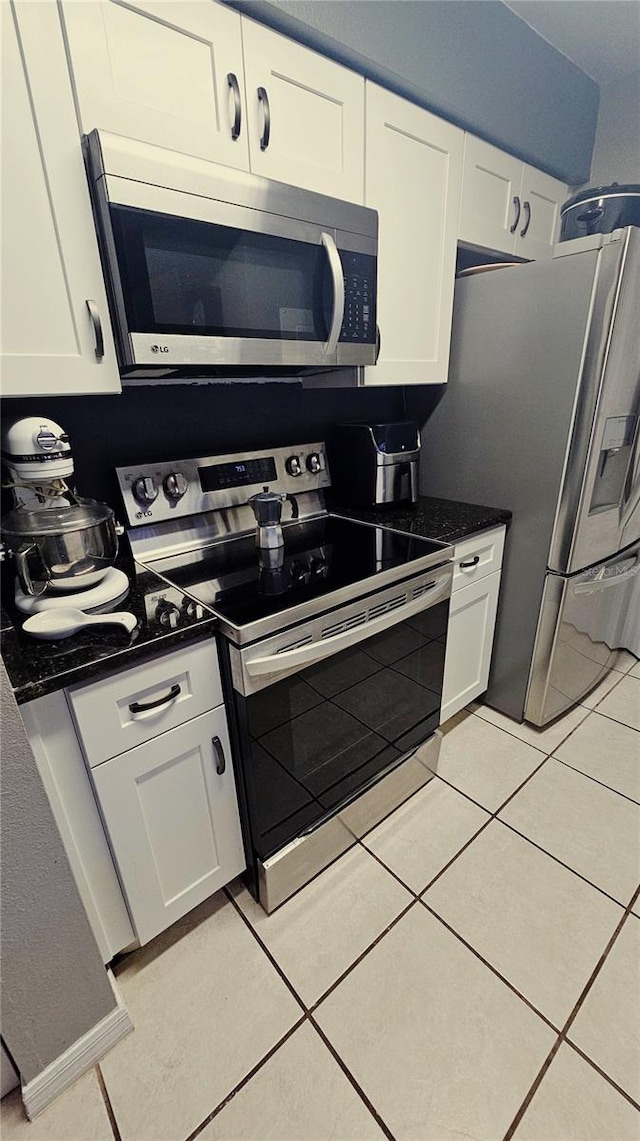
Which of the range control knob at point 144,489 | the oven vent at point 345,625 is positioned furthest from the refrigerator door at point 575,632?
the range control knob at point 144,489

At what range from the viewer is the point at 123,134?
0.92 meters

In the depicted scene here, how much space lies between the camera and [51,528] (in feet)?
3.23

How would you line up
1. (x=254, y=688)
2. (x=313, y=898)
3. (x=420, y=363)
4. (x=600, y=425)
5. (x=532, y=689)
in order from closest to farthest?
(x=254, y=688) → (x=313, y=898) → (x=600, y=425) → (x=420, y=363) → (x=532, y=689)

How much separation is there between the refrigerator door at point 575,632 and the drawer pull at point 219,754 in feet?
4.08

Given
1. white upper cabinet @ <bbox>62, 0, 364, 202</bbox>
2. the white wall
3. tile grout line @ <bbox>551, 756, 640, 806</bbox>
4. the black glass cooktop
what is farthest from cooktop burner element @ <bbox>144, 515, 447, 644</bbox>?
the white wall

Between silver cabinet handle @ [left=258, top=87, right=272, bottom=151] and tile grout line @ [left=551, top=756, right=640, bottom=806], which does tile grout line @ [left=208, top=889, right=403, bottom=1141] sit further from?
silver cabinet handle @ [left=258, top=87, right=272, bottom=151]

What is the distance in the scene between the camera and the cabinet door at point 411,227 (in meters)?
1.30

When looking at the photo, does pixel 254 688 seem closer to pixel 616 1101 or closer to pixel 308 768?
pixel 308 768

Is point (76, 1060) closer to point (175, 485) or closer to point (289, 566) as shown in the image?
point (289, 566)

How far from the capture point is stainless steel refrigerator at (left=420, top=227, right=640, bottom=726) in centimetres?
139

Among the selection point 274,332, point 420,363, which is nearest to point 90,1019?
point 274,332

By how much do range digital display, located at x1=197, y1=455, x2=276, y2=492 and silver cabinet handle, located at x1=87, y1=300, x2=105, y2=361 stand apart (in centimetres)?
47

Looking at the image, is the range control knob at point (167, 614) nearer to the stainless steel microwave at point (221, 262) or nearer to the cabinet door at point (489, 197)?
the stainless steel microwave at point (221, 262)

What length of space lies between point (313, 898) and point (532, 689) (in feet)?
3.62
